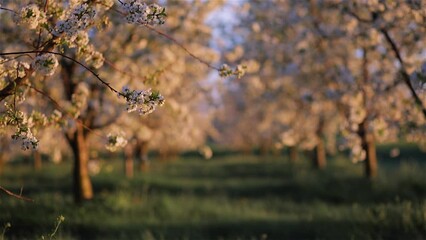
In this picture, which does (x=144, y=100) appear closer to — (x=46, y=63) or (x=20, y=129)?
(x=46, y=63)

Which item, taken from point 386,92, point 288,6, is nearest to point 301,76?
point 288,6

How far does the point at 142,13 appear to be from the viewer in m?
6.16

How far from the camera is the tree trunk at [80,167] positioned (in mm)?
16266

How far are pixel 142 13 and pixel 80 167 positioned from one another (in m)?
11.2

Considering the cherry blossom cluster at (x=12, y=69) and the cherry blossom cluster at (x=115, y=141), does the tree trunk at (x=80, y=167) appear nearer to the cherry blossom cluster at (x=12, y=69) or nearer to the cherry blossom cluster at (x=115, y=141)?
the cherry blossom cluster at (x=12, y=69)

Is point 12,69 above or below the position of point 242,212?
above

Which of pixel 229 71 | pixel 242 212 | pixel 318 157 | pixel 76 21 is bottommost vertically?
pixel 242 212

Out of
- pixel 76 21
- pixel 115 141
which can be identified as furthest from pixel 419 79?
pixel 76 21

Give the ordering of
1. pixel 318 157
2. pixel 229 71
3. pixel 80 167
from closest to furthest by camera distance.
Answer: pixel 229 71 < pixel 80 167 < pixel 318 157

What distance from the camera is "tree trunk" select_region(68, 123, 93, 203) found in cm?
1627

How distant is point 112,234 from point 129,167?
676 inches

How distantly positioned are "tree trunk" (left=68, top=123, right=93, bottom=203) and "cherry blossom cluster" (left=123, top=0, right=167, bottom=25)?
10512 millimetres

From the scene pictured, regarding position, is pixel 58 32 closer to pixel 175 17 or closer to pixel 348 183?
pixel 175 17

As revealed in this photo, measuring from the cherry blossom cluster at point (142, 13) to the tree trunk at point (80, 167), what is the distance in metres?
10.5
